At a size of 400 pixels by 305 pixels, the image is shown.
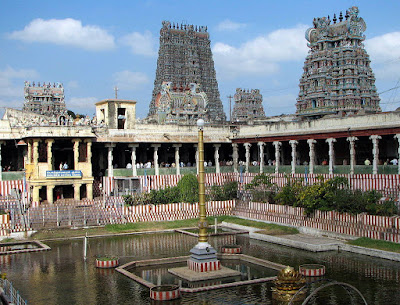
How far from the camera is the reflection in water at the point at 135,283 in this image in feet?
69.8

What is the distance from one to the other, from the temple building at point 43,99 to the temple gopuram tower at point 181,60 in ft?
52.7

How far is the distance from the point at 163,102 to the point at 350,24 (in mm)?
30683

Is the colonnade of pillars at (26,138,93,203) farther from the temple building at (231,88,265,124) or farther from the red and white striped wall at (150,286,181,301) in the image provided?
the temple building at (231,88,265,124)

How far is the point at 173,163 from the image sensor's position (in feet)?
184

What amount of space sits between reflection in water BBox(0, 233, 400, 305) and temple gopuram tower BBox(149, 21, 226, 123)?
55.4 m

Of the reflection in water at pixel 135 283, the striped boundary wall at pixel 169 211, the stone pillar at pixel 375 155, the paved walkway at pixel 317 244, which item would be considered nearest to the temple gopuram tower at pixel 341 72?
the stone pillar at pixel 375 155

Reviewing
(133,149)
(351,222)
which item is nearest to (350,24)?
(133,149)

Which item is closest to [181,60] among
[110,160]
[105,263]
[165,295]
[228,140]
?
[228,140]

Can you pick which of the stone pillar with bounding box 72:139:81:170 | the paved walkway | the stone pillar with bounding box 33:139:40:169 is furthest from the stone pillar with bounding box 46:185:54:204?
the paved walkway

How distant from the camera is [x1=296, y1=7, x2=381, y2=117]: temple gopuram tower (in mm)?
64875

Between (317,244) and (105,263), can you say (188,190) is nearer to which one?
(317,244)

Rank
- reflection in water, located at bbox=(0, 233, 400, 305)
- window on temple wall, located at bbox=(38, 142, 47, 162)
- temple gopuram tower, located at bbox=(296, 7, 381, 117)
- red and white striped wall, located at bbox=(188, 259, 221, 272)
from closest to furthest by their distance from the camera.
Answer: reflection in water, located at bbox=(0, 233, 400, 305)
red and white striped wall, located at bbox=(188, 259, 221, 272)
window on temple wall, located at bbox=(38, 142, 47, 162)
temple gopuram tower, located at bbox=(296, 7, 381, 117)

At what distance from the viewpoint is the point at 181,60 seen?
90312mm

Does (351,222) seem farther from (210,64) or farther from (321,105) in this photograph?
(210,64)
